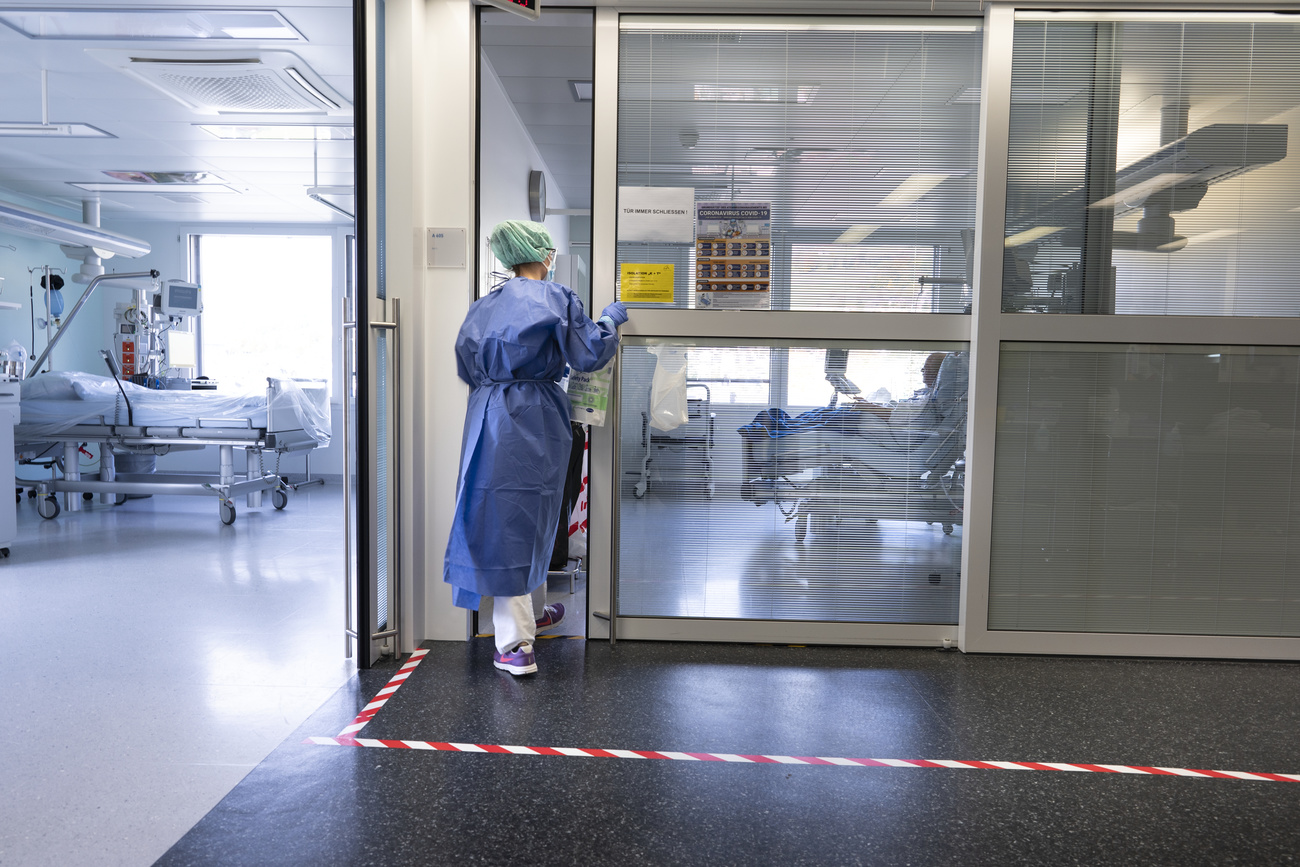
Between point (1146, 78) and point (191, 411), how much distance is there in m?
5.95

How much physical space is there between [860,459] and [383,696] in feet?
5.85

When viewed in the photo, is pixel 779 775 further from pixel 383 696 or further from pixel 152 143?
pixel 152 143

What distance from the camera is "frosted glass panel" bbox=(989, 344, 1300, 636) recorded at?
8.87 feet

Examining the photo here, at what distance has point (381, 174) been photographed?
8.23 ft

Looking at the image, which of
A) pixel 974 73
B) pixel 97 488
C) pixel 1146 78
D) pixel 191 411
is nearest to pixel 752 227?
pixel 974 73

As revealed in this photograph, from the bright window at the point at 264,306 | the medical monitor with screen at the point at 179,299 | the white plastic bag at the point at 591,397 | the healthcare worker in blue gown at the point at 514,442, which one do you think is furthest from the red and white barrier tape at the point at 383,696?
the bright window at the point at 264,306

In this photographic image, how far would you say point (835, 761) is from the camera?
193 cm

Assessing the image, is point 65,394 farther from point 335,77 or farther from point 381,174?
point 381,174

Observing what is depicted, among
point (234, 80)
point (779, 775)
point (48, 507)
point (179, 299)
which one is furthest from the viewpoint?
point (179, 299)

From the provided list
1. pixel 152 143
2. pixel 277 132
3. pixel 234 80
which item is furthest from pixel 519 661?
pixel 152 143

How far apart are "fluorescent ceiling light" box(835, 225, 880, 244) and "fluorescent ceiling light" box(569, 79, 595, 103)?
7.93 ft

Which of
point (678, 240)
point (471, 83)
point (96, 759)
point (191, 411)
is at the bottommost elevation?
point (96, 759)

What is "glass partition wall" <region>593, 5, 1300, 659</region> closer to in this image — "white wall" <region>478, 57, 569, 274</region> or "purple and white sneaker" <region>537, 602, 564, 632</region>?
"purple and white sneaker" <region>537, 602, 564, 632</region>

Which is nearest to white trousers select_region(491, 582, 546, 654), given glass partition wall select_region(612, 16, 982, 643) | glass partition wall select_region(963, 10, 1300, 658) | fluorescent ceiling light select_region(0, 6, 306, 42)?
glass partition wall select_region(612, 16, 982, 643)
